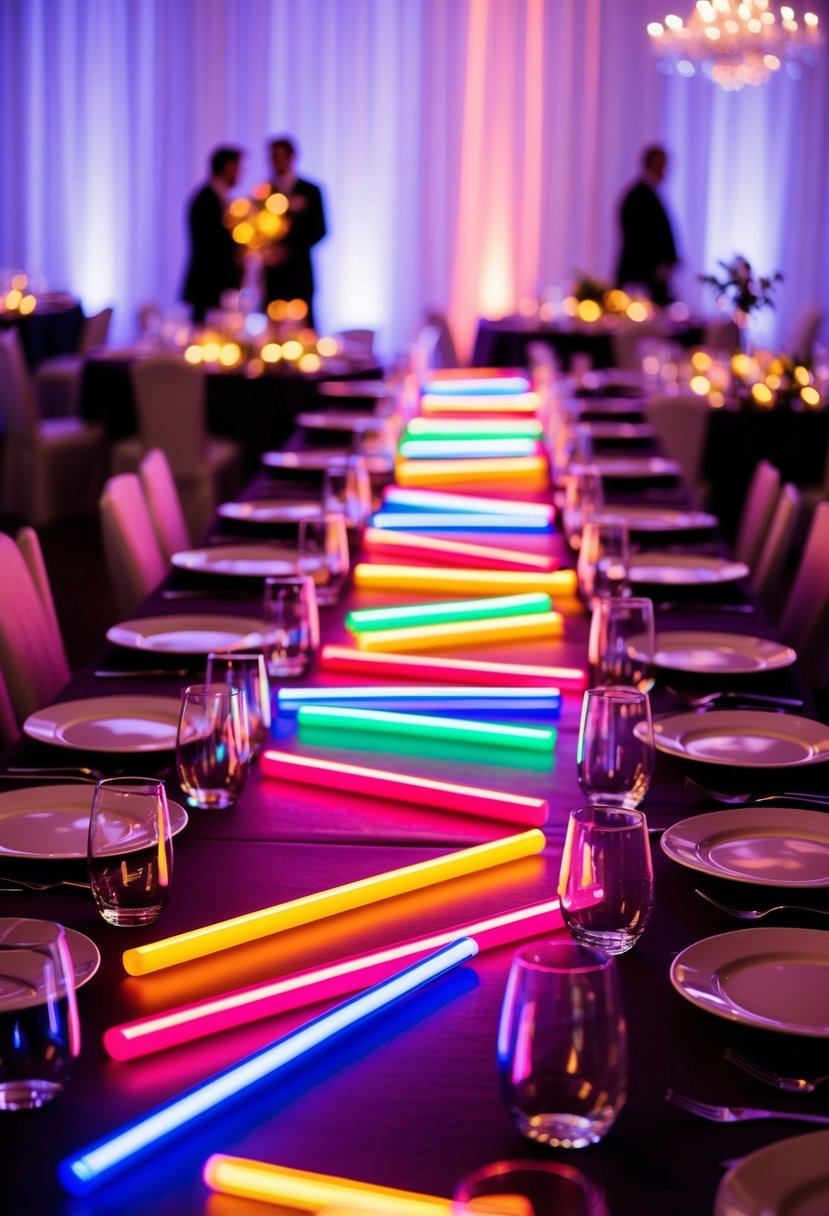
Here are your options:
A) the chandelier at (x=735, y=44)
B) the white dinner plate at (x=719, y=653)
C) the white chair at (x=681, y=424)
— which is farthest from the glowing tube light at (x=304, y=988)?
the chandelier at (x=735, y=44)

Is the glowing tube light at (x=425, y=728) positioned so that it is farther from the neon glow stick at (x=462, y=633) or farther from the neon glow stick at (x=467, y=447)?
the neon glow stick at (x=467, y=447)

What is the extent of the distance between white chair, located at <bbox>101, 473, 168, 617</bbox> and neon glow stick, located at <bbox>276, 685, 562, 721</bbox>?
50.2 inches

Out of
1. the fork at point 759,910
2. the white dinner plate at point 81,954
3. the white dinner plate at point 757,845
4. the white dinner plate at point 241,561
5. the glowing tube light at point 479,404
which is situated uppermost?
the glowing tube light at point 479,404

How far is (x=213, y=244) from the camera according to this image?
9.22 meters

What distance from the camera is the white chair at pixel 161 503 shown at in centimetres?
393

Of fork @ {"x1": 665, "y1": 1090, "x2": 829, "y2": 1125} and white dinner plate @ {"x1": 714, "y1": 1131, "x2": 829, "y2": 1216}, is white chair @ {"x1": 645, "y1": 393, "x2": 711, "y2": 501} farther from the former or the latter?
white dinner plate @ {"x1": 714, "y1": 1131, "x2": 829, "y2": 1216}

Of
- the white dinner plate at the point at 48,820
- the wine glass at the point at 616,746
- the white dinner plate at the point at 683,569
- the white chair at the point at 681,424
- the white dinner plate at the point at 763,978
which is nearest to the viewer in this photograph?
the white dinner plate at the point at 763,978

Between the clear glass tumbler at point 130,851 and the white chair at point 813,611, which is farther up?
the clear glass tumbler at point 130,851

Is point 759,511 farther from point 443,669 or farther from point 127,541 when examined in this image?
point 443,669

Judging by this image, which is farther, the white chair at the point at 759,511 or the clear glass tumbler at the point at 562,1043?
the white chair at the point at 759,511

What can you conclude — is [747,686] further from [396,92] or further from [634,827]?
[396,92]

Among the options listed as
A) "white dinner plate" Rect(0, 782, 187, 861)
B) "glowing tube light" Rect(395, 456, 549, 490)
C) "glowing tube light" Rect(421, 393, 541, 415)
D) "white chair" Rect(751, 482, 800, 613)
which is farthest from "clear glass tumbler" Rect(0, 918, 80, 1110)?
"glowing tube light" Rect(421, 393, 541, 415)

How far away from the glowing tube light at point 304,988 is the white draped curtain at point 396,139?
34.5ft

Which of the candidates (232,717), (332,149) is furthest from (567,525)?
(332,149)
